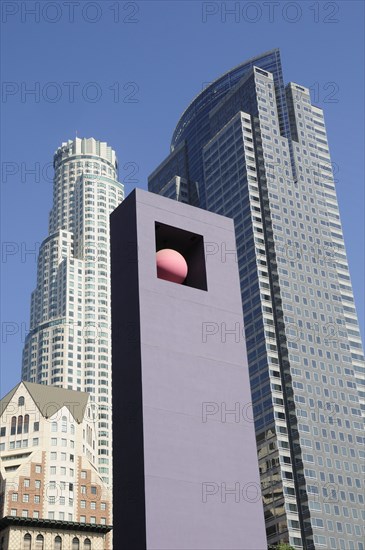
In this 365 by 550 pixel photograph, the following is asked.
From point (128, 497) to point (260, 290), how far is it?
428 ft

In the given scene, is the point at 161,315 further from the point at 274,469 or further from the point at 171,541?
the point at 274,469

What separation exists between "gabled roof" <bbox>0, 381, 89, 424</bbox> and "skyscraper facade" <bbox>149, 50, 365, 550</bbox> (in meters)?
33.4

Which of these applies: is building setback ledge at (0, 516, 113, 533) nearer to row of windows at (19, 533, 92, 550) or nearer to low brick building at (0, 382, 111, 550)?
low brick building at (0, 382, 111, 550)

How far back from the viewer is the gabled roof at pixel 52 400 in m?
124

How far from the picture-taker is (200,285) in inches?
1190

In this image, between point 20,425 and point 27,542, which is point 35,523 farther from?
point 20,425

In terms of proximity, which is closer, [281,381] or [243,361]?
[243,361]

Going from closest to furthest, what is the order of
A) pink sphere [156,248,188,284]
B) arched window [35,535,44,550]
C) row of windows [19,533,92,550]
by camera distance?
pink sphere [156,248,188,284]
row of windows [19,533,92,550]
arched window [35,535,44,550]

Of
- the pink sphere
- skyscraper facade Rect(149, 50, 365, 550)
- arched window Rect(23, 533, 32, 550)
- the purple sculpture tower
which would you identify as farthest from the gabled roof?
the pink sphere

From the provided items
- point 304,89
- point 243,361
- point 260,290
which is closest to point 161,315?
point 243,361

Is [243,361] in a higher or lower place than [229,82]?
lower

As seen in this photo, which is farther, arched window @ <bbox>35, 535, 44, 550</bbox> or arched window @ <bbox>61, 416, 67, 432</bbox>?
arched window @ <bbox>61, 416, 67, 432</bbox>

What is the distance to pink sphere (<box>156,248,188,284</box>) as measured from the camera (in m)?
29.3

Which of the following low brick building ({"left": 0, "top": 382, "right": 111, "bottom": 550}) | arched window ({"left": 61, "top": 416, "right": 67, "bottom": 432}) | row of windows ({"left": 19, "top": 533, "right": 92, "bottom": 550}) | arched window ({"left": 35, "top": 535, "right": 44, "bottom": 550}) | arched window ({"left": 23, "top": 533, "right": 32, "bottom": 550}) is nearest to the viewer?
arched window ({"left": 23, "top": 533, "right": 32, "bottom": 550})
